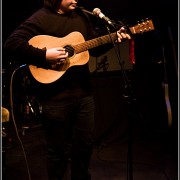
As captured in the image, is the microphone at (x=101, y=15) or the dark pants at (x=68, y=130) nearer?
the microphone at (x=101, y=15)

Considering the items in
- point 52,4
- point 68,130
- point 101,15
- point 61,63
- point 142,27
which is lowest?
point 68,130

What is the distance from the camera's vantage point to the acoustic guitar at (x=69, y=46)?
2.05 metres

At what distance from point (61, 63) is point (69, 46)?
16 centimetres

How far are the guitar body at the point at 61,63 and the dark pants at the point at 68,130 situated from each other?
0.65ft

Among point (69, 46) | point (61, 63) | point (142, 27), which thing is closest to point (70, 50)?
point (69, 46)

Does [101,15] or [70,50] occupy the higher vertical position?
[101,15]

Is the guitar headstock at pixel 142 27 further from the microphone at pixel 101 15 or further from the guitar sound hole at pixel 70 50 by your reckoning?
the guitar sound hole at pixel 70 50

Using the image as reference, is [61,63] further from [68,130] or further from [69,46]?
[68,130]

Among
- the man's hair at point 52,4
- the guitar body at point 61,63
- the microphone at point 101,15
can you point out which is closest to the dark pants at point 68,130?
the guitar body at point 61,63

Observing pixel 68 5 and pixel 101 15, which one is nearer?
pixel 101 15

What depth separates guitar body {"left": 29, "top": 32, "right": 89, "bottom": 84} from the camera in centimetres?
205

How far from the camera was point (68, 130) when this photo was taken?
7.38 feet

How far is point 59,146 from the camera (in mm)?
2078

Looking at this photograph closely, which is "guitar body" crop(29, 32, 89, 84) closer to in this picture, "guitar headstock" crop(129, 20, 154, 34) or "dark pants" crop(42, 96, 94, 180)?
"dark pants" crop(42, 96, 94, 180)
